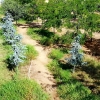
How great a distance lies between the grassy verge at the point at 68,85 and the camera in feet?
56.3

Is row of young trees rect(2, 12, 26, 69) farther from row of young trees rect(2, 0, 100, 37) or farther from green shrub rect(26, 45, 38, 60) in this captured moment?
row of young trees rect(2, 0, 100, 37)

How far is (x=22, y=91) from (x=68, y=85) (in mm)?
3375

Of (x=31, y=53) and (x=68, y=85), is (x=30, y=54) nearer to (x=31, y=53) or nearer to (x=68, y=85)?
(x=31, y=53)

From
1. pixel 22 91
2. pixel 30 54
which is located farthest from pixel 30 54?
pixel 22 91

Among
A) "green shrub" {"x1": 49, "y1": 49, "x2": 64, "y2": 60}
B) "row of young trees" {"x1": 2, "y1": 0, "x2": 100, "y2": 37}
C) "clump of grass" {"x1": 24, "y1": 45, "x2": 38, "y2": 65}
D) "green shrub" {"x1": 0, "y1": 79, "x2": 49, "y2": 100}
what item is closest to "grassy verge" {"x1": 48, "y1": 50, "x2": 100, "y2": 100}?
"green shrub" {"x1": 0, "y1": 79, "x2": 49, "y2": 100}

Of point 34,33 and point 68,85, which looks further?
point 34,33

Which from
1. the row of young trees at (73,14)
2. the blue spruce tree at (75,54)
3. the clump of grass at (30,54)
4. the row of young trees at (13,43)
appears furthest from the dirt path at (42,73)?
the row of young trees at (73,14)

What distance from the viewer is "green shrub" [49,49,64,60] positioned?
24.2m

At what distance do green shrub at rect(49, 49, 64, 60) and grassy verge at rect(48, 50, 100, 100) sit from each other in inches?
61.3

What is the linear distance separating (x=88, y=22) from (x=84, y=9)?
4.57ft

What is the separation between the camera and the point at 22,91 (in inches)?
666

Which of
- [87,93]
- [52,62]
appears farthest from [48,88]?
[52,62]

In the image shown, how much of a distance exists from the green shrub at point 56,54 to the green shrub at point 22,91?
21.2 feet

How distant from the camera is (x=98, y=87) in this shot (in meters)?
19.2
